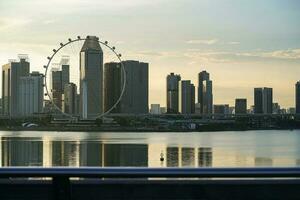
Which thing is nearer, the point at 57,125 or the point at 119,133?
the point at 57,125

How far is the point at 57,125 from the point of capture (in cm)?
9681

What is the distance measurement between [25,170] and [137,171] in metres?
0.57

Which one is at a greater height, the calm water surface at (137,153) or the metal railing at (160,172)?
the metal railing at (160,172)

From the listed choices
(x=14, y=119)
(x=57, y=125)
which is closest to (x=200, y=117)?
(x=57, y=125)
